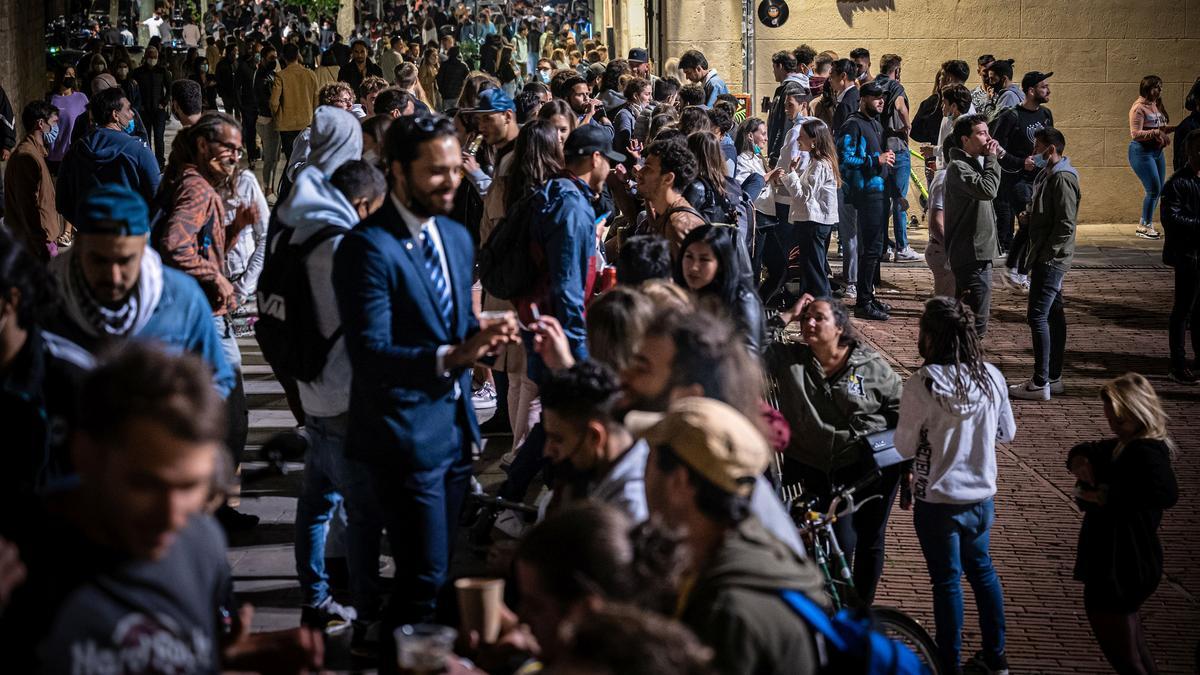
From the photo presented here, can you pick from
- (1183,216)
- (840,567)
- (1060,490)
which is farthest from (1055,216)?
(840,567)

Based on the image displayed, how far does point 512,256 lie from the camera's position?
709 centimetres

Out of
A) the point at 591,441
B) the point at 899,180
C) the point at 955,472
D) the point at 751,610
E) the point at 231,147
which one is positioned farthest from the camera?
the point at 899,180

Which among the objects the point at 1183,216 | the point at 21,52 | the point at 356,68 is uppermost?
the point at 21,52

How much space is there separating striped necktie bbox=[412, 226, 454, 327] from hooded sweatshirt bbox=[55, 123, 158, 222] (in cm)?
485

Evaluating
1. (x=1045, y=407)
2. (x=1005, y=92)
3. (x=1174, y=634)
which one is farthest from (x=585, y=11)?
(x=1174, y=634)

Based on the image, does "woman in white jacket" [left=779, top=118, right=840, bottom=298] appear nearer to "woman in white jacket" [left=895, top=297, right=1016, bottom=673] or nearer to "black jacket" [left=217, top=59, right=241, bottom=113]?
"woman in white jacket" [left=895, top=297, right=1016, bottom=673]

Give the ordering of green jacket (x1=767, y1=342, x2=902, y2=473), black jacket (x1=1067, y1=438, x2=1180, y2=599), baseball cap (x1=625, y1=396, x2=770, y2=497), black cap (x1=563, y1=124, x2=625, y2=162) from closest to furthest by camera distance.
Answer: baseball cap (x1=625, y1=396, x2=770, y2=497)
black jacket (x1=1067, y1=438, x2=1180, y2=599)
green jacket (x1=767, y1=342, x2=902, y2=473)
black cap (x1=563, y1=124, x2=625, y2=162)

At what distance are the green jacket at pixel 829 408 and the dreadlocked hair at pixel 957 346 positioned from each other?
32 centimetres

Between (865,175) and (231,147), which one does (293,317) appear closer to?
(231,147)

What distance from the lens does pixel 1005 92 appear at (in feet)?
51.3

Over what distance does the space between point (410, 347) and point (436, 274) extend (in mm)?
289

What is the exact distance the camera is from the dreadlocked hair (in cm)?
596

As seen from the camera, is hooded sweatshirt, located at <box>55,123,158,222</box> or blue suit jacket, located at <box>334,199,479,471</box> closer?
blue suit jacket, located at <box>334,199,479,471</box>

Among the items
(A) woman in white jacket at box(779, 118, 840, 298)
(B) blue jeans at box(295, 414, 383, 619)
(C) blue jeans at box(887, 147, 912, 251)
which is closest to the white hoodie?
(B) blue jeans at box(295, 414, 383, 619)
